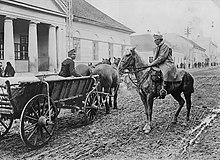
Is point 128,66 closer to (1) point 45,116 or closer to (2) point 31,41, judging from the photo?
(1) point 45,116

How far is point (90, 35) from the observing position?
30.1 m

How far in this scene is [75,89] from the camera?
7.50 m

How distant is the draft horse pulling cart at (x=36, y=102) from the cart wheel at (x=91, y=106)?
1.64ft

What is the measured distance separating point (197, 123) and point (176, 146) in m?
2.23

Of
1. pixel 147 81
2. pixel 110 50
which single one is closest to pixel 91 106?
pixel 147 81

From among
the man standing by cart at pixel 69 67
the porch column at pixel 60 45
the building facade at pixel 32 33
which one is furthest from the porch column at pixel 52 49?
the man standing by cart at pixel 69 67

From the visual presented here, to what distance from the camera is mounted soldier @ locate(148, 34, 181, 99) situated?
24.0 ft

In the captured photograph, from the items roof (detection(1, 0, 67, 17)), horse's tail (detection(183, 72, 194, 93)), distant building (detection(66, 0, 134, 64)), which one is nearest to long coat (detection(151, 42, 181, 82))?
horse's tail (detection(183, 72, 194, 93))

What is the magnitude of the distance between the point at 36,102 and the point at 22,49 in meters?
18.4

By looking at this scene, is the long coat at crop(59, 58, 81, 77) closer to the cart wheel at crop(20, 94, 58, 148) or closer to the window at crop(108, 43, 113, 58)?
the cart wheel at crop(20, 94, 58, 148)

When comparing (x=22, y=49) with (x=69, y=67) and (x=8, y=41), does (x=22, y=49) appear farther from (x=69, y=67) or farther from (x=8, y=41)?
(x=69, y=67)

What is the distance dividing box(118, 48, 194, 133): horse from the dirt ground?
1.77 ft

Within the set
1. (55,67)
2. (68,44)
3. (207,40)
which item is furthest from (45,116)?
(207,40)

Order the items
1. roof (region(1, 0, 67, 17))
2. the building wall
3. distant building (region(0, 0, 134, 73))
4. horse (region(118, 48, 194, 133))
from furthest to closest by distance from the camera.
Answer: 1. the building wall
2. roof (region(1, 0, 67, 17))
3. distant building (region(0, 0, 134, 73))
4. horse (region(118, 48, 194, 133))
